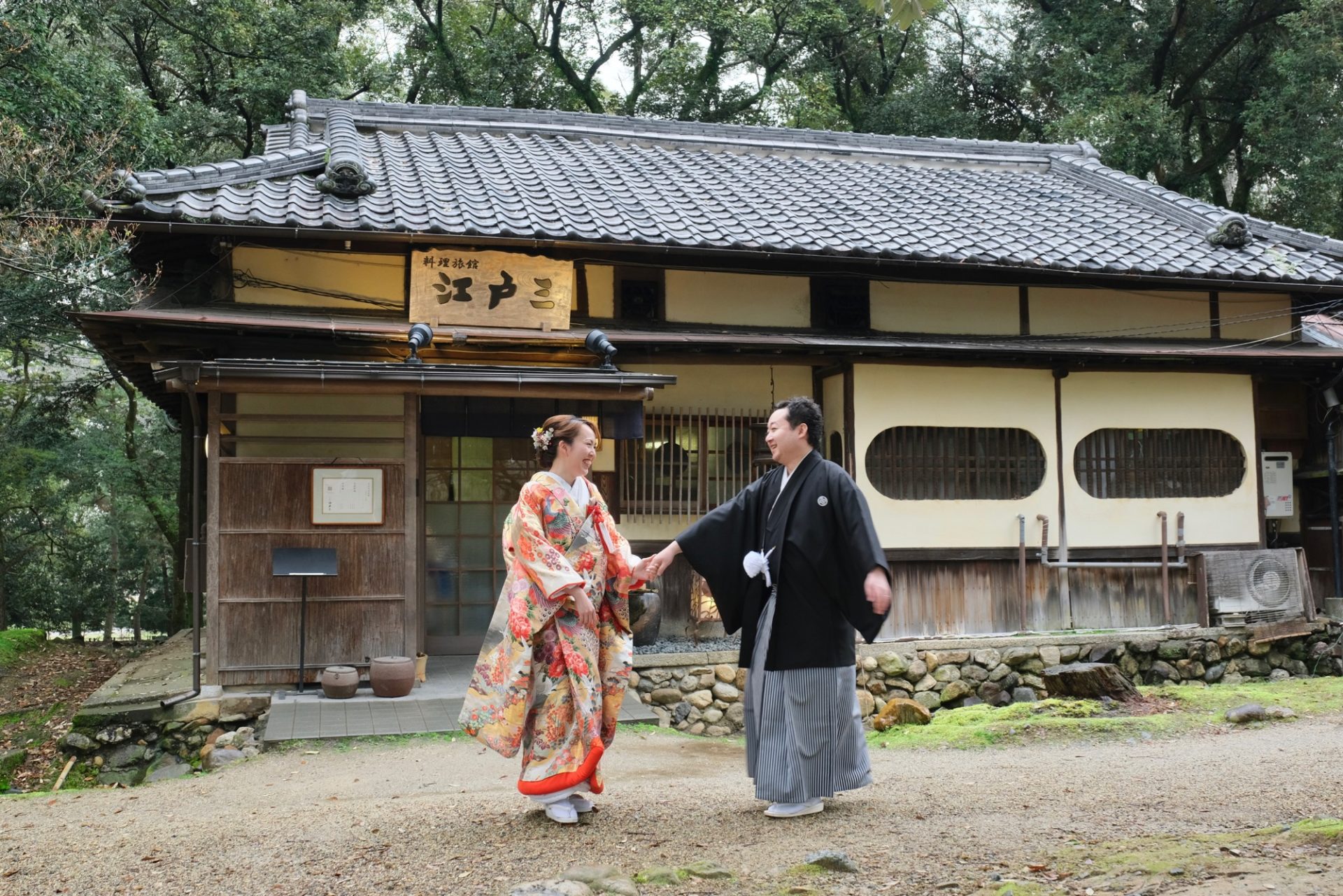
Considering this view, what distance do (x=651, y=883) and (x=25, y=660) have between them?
45.3 feet

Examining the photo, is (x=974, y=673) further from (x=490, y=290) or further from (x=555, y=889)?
(x=555, y=889)

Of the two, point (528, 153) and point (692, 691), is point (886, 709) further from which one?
point (528, 153)

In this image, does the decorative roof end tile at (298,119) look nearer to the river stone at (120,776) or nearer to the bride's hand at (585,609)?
the river stone at (120,776)

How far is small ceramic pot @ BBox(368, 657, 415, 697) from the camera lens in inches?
331

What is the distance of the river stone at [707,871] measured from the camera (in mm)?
4012

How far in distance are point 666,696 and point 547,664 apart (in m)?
4.66

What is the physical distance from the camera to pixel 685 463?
10.6 m

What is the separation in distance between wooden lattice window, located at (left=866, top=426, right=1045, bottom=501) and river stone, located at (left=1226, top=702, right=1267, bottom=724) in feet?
10.6

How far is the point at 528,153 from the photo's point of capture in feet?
43.8

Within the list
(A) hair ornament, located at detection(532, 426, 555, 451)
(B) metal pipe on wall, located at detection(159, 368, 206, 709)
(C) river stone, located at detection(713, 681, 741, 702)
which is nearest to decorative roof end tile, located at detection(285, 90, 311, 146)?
(B) metal pipe on wall, located at detection(159, 368, 206, 709)

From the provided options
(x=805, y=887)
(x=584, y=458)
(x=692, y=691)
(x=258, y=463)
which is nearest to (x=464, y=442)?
(x=258, y=463)

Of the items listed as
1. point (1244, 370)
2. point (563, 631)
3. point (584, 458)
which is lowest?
point (563, 631)

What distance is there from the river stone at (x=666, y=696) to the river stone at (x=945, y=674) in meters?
2.63

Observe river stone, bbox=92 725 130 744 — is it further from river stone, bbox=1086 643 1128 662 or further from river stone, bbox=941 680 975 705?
river stone, bbox=1086 643 1128 662
